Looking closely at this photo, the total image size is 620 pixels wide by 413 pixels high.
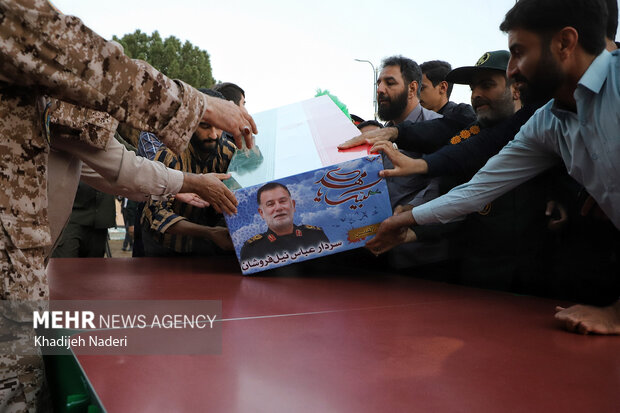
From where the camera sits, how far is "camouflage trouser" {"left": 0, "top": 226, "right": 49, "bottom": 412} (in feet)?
2.87

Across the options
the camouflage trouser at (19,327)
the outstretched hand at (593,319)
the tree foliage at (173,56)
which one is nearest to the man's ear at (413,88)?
the outstretched hand at (593,319)

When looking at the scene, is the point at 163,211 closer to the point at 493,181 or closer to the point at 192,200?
the point at 192,200

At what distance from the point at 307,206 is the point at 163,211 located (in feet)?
2.88

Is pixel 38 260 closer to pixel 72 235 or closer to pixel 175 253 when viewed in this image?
pixel 175 253

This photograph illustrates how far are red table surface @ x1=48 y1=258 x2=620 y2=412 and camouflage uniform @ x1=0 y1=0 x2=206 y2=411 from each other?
0.66 ft

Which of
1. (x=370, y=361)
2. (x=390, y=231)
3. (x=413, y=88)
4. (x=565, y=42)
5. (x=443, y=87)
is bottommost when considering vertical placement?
(x=370, y=361)

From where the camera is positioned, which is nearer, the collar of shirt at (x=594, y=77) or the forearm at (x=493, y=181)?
the collar of shirt at (x=594, y=77)

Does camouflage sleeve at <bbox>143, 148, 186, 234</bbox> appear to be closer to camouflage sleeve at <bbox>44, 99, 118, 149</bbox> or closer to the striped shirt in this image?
the striped shirt

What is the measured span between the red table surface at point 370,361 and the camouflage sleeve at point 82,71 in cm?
48

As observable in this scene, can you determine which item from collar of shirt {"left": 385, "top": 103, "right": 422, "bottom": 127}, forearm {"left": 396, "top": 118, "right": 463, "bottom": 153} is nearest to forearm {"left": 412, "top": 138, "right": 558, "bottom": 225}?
forearm {"left": 396, "top": 118, "right": 463, "bottom": 153}

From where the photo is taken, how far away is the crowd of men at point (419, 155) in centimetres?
89

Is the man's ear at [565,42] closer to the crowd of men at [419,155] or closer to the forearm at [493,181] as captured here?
the crowd of men at [419,155]

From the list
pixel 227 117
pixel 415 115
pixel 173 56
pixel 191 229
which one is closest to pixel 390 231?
pixel 227 117

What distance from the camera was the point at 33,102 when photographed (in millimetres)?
929
